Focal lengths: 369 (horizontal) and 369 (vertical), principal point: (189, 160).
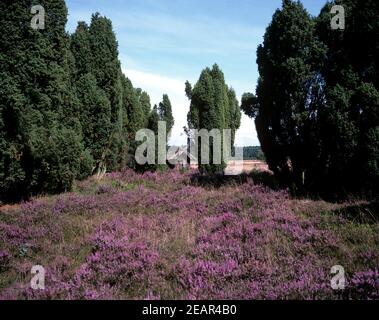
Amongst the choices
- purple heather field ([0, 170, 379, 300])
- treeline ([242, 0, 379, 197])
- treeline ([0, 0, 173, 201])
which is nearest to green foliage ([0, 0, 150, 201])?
treeline ([0, 0, 173, 201])

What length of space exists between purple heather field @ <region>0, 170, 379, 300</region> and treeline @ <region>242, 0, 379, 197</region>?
2085 mm

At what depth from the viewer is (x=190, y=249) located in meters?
7.83

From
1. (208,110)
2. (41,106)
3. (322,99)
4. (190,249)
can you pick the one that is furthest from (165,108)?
(190,249)

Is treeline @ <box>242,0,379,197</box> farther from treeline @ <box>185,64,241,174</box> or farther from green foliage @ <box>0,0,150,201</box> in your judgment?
treeline @ <box>185,64,241,174</box>

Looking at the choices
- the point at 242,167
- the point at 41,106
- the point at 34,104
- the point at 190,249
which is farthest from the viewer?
the point at 242,167

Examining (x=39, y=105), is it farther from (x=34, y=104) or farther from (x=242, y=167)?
(x=242, y=167)

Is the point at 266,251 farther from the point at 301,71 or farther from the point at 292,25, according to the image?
the point at 292,25

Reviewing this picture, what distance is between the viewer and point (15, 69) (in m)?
13.3

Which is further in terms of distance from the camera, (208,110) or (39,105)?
(208,110)

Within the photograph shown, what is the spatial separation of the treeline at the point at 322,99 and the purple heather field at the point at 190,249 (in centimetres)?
209

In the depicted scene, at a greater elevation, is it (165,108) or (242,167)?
(165,108)

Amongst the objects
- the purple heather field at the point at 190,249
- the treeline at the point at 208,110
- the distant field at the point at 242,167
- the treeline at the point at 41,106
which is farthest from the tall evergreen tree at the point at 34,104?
the distant field at the point at 242,167

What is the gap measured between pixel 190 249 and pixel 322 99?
885cm

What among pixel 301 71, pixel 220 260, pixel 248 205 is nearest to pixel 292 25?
pixel 301 71
